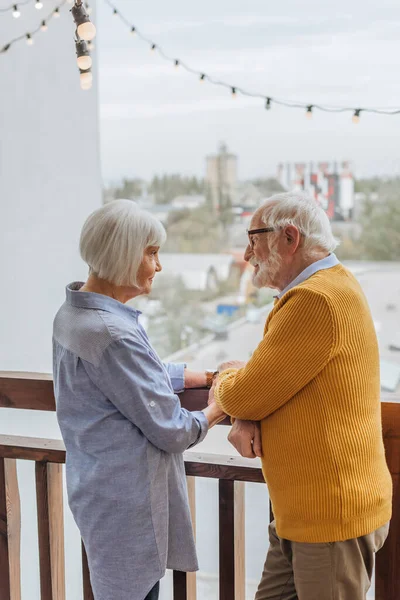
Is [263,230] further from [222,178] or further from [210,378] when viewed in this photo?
[222,178]

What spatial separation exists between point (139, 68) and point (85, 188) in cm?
821

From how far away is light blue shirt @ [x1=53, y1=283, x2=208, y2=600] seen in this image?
4.49 feet

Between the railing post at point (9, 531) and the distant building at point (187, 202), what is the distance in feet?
36.4

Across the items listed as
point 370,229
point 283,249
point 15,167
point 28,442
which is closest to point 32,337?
point 15,167

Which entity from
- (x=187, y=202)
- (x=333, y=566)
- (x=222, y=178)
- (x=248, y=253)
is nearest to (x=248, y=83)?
(x=222, y=178)

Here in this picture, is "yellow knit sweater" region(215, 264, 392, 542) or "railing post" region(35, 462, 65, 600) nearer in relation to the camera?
"yellow knit sweater" region(215, 264, 392, 542)

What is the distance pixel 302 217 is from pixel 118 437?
598mm

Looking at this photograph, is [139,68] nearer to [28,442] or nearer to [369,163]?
[369,163]

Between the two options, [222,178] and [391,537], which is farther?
[222,178]

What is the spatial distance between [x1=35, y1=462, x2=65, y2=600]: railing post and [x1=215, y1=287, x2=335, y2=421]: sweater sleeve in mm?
685

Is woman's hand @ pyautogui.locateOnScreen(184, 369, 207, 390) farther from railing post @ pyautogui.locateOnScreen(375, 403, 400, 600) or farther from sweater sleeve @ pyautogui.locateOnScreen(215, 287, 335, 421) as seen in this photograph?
railing post @ pyautogui.locateOnScreen(375, 403, 400, 600)

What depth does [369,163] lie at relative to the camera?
36.7 feet

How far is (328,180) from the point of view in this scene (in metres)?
11.4

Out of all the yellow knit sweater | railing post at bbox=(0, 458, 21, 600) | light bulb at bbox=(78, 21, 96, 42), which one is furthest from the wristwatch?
light bulb at bbox=(78, 21, 96, 42)
